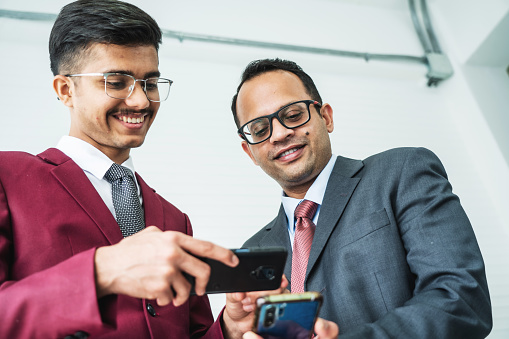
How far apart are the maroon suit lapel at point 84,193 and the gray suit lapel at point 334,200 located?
3.00 ft

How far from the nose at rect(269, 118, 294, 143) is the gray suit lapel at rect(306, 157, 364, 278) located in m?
0.31

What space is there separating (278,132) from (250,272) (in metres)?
1.20

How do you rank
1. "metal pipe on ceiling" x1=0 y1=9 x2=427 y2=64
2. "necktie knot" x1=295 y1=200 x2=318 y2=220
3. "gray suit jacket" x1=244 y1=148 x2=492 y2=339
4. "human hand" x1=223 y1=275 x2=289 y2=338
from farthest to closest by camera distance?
"metal pipe on ceiling" x1=0 y1=9 x2=427 y2=64 → "necktie knot" x1=295 y1=200 x2=318 y2=220 → "gray suit jacket" x1=244 y1=148 x2=492 y2=339 → "human hand" x1=223 y1=275 x2=289 y2=338

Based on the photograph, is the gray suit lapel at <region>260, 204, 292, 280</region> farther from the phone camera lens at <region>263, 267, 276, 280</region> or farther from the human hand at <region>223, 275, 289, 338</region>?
the phone camera lens at <region>263, 267, 276, 280</region>

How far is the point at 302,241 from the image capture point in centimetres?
204

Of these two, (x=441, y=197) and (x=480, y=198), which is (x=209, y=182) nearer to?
(x=441, y=197)

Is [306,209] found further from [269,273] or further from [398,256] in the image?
[269,273]

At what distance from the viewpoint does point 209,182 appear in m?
3.45

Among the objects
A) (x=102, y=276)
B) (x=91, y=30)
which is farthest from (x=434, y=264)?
(x=91, y=30)

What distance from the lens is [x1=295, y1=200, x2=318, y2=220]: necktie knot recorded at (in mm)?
2141

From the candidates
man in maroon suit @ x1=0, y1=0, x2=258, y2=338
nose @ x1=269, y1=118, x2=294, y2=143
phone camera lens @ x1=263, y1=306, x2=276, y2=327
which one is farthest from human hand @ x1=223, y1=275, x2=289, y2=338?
nose @ x1=269, y1=118, x2=294, y2=143

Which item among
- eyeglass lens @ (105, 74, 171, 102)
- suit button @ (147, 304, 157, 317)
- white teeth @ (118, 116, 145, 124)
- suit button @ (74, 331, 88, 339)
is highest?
eyeglass lens @ (105, 74, 171, 102)

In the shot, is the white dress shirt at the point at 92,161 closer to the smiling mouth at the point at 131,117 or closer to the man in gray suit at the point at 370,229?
the smiling mouth at the point at 131,117

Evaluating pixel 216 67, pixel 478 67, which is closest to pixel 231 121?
pixel 216 67
